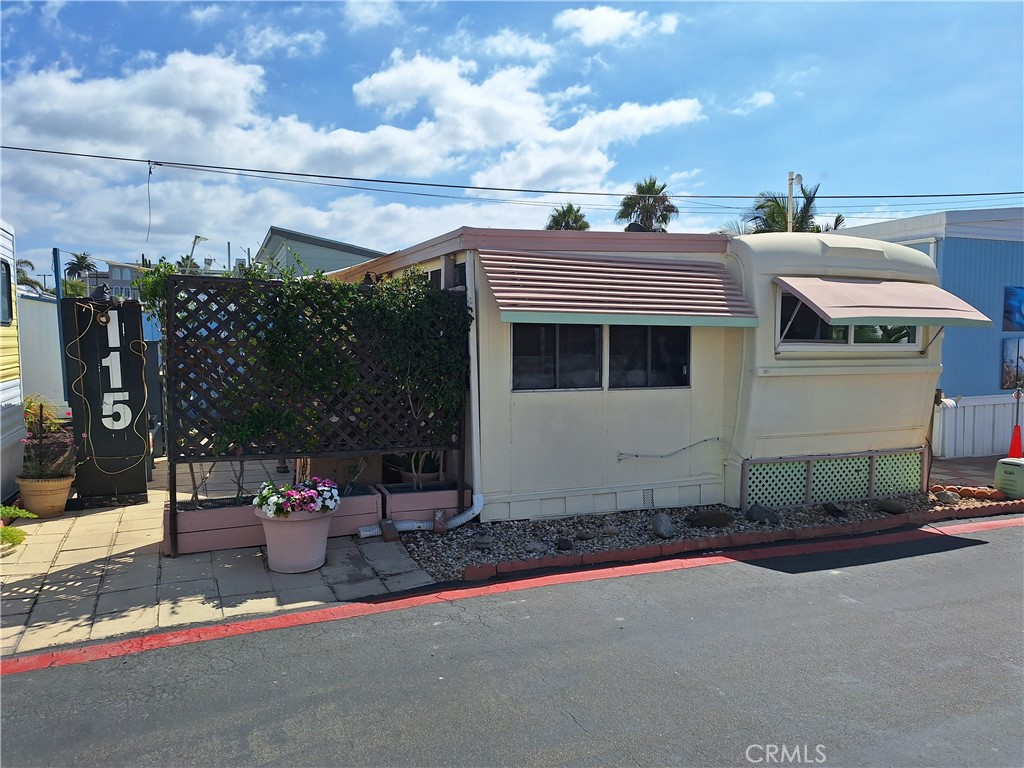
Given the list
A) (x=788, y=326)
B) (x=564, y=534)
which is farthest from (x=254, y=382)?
(x=788, y=326)

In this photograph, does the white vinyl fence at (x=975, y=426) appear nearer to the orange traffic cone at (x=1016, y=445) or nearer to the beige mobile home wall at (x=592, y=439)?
the orange traffic cone at (x=1016, y=445)

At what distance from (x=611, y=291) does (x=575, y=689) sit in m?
4.16

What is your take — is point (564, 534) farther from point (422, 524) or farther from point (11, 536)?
point (11, 536)

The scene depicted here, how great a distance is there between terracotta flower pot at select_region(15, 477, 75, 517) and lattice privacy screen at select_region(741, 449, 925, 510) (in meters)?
7.36

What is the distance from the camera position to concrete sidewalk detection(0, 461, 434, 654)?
4859 mm

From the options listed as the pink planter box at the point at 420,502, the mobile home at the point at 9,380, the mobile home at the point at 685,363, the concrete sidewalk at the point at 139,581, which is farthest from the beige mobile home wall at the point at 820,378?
the mobile home at the point at 9,380

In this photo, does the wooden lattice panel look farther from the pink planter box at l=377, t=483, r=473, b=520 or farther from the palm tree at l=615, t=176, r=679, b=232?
the palm tree at l=615, t=176, r=679, b=232

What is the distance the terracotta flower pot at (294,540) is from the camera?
5.81 m

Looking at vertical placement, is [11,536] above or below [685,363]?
below

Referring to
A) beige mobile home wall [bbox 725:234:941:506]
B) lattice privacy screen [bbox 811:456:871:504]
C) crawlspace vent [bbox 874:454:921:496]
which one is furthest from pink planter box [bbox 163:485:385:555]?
crawlspace vent [bbox 874:454:921:496]

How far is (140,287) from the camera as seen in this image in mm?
6312

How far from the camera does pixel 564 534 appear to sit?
22.9 ft

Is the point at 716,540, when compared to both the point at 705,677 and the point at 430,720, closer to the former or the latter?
the point at 705,677

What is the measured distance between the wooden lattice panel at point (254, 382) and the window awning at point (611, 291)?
146cm
